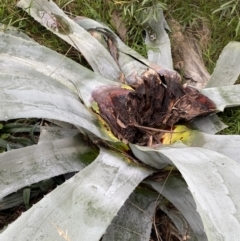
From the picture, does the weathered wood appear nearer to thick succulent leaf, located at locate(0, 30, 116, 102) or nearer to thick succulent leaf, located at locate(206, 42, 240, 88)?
thick succulent leaf, located at locate(206, 42, 240, 88)

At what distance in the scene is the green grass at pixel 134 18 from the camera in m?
1.77

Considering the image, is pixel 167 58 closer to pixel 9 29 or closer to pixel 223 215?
pixel 9 29

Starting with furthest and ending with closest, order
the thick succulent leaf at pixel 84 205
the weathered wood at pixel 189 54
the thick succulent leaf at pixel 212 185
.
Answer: the weathered wood at pixel 189 54 → the thick succulent leaf at pixel 84 205 → the thick succulent leaf at pixel 212 185

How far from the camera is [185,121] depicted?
1.47 metres

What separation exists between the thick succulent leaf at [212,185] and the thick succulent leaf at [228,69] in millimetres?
492

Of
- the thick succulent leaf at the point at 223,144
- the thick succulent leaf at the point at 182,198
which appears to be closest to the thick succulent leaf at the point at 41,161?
the thick succulent leaf at the point at 182,198

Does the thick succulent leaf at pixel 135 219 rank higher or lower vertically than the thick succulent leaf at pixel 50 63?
lower

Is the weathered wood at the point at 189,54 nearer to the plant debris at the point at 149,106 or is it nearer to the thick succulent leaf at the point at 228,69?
the thick succulent leaf at the point at 228,69

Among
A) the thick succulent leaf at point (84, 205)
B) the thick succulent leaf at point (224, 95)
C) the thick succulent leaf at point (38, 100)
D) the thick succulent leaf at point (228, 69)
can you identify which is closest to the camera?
the thick succulent leaf at point (84, 205)

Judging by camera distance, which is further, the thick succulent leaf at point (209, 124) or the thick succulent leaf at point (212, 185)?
the thick succulent leaf at point (209, 124)

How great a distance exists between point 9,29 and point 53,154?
1.87 feet

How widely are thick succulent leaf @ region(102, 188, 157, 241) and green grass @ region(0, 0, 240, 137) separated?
1.93 ft

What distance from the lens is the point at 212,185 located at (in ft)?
3.30

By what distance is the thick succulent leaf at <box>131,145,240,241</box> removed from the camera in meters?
0.88
